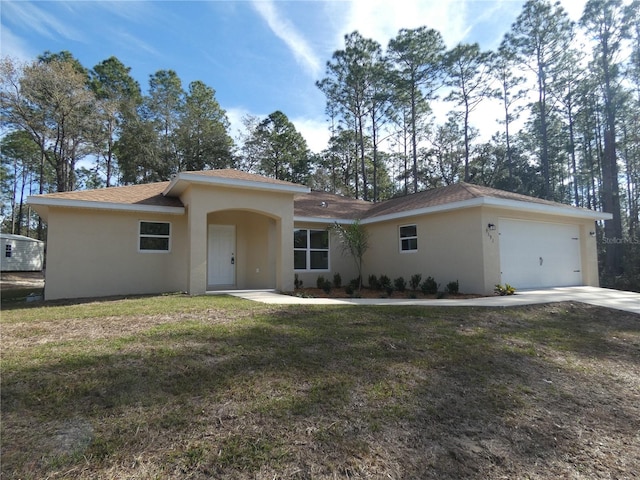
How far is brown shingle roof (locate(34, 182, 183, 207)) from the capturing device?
10531 mm

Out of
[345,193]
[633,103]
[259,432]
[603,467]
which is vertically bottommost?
[603,467]

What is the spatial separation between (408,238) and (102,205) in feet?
33.5

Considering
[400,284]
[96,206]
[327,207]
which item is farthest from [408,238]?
[96,206]

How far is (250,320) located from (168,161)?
24.2m

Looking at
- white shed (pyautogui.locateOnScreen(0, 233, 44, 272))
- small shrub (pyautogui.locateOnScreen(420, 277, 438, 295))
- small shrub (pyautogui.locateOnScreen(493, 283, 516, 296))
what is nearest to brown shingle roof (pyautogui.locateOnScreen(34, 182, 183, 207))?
small shrub (pyautogui.locateOnScreen(420, 277, 438, 295))

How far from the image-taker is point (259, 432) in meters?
2.70

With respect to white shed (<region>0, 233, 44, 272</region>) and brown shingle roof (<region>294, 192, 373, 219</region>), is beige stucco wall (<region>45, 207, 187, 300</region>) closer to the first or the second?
brown shingle roof (<region>294, 192, 373, 219</region>)

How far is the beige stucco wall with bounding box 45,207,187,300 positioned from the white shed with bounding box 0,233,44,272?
65.6 feet

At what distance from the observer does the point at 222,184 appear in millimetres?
10406

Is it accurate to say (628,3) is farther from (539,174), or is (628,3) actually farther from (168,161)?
(168,161)

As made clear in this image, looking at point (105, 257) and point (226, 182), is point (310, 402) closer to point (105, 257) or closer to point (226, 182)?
point (226, 182)

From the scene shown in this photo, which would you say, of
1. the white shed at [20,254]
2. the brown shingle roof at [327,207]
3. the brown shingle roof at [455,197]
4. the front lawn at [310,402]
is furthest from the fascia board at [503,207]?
the white shed at [20,254]

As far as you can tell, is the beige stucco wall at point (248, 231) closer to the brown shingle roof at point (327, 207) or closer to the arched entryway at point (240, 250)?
the arched entryway at point (240, 250)

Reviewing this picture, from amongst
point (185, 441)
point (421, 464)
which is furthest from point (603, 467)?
point (185, 441)
